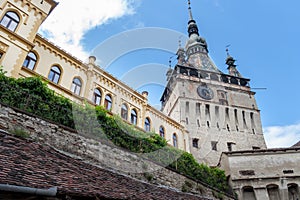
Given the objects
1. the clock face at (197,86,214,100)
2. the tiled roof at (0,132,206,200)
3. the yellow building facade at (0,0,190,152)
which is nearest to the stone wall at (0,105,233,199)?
the tiled roof at (0,132,206,200)

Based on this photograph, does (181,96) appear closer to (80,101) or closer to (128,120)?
(128,120)

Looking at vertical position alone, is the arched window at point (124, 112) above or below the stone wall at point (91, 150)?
above

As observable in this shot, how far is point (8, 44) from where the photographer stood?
13602 mm

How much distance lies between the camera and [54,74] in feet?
54.4

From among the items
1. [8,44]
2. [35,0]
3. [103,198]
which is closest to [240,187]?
[103,198]

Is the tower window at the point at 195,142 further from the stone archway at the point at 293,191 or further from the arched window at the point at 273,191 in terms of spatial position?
the stone archway at the point at 293,191

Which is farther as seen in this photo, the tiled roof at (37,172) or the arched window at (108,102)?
the arched window at (108,102)

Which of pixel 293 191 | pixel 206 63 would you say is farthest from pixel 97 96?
pixel 206 63

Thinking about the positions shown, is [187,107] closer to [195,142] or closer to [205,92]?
[205,92]

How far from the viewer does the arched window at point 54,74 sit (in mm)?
16266

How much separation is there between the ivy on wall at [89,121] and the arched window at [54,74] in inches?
165

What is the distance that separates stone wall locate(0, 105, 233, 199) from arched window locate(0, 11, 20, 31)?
8882 mm

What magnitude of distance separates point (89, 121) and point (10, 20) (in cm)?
Result: 947

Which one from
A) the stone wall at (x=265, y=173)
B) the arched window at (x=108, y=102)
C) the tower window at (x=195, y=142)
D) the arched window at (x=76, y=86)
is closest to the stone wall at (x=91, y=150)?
the stone wall at (x=265, y=173)
